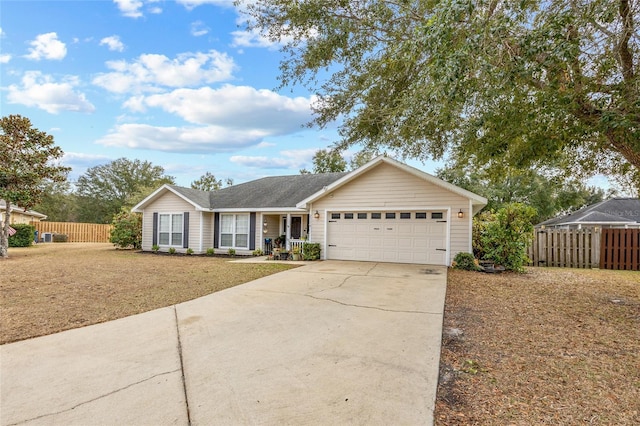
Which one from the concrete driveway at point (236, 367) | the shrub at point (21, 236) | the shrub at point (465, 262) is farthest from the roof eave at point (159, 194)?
the shrub at point (465, 262)

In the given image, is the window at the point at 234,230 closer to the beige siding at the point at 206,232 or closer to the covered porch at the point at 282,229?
the beige siding at the point at 206,232

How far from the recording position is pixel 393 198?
1208 centimetres

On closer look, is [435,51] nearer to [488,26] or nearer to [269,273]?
[488,26]

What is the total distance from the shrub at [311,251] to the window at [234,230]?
3734mm

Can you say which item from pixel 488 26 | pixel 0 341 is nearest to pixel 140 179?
pixel 0 341

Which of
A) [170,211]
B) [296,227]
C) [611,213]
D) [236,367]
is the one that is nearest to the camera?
[236,367]

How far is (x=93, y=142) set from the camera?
16.6 m

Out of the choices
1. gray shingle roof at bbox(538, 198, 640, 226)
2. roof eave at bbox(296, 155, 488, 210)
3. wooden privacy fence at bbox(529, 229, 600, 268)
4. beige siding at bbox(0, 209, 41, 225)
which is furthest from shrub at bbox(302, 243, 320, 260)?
beige siding at bbox(0, 209, 41, 225)

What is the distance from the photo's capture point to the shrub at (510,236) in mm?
10281

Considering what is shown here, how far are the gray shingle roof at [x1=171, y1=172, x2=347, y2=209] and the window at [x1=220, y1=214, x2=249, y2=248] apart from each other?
598 mm

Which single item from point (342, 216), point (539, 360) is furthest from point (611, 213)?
point (539, 360)

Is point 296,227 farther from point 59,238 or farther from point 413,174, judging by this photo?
point 59,238

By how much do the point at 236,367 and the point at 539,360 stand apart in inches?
129

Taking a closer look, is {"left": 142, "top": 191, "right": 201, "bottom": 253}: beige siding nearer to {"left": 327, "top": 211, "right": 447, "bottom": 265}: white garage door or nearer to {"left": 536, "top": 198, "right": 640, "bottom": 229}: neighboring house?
{"left": 327, "top": 211, "right": 447, "bottom": 265}: white garage door
